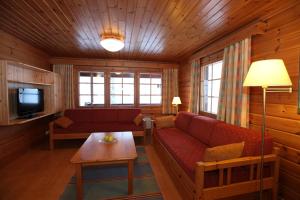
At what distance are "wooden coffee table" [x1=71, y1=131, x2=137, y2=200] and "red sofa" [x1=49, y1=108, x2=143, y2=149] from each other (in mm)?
1171

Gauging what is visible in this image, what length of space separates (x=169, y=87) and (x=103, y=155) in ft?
11.4

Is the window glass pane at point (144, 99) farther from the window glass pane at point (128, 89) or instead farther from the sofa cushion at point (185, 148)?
the sofa cushion at point (185, 148)

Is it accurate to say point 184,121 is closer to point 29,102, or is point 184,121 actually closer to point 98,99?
point 98,99

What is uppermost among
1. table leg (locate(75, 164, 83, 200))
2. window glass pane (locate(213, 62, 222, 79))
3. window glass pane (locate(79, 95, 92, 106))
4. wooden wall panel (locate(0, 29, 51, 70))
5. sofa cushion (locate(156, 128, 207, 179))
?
wooden wall panel (locate(0, 29, 51, 70))

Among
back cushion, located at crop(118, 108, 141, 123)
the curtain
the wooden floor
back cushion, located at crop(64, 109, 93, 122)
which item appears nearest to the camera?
the wooden floor

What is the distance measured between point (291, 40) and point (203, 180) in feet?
5.90

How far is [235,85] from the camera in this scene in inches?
97.3

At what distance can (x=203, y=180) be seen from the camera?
4.97 ft

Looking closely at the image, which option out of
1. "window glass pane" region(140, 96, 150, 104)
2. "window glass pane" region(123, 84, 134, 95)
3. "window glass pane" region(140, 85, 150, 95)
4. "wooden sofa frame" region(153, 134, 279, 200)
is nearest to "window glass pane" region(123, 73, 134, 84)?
"window glass pane" region(123, 84, 134, 95)

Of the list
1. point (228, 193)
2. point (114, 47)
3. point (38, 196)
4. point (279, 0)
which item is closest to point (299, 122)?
point (228, 193)

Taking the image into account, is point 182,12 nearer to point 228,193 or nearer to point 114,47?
point 114,47

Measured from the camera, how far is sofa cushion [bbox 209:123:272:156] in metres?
1.74

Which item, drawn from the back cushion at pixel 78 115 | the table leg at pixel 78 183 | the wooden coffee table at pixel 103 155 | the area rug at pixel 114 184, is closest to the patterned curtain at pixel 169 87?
the back cushion at pixel 78 115

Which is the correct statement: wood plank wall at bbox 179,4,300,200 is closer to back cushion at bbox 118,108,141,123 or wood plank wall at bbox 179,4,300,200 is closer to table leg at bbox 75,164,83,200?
table leg at bbox 75,164,83,200
